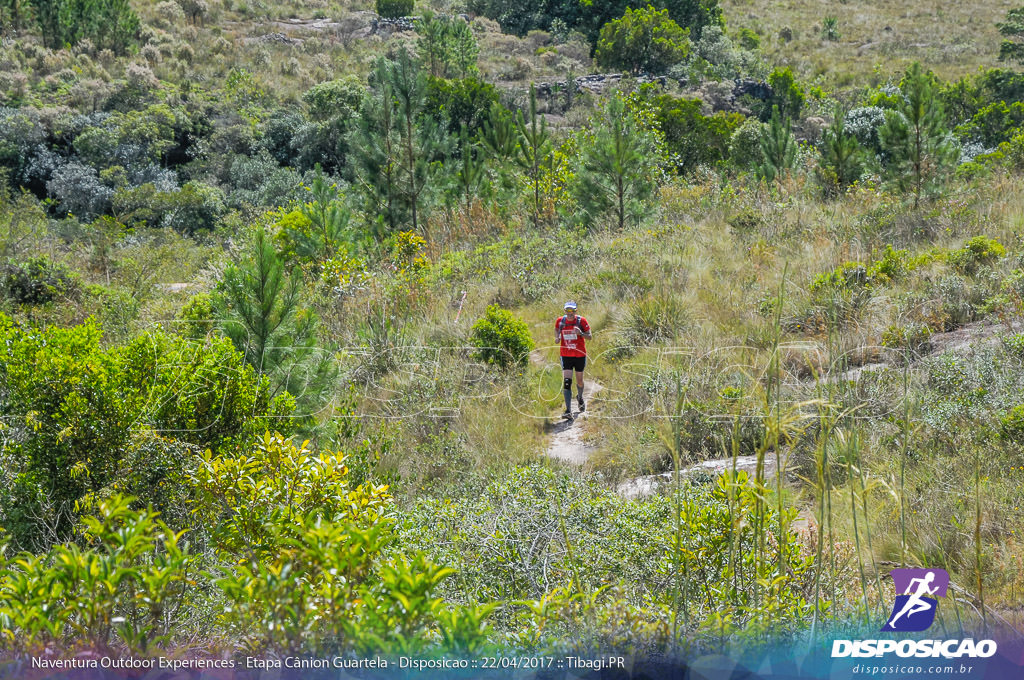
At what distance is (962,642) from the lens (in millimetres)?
1989

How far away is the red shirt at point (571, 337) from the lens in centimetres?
632

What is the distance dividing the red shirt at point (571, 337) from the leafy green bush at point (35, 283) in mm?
6663

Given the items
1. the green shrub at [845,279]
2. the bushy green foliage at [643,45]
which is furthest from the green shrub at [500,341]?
the bushy green foliage at [643,45]

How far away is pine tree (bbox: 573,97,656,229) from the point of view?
10.4 m

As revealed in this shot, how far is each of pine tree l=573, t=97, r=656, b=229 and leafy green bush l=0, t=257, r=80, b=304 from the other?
7.24 meters

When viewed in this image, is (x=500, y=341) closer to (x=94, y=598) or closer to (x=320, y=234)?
(x=320, y=234)

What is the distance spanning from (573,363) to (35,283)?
23.7 ft

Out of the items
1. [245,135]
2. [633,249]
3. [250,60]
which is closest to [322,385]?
[633,249]

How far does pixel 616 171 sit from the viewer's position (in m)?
10.5

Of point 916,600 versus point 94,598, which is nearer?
point 94,598

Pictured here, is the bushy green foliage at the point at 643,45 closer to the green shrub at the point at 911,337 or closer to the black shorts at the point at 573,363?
the green shrub at the point at 911,337

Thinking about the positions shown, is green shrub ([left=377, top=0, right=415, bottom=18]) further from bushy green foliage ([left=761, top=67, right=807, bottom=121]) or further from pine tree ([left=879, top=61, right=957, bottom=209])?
pine tree ([left=879, top=61, right=957, bottom=209])

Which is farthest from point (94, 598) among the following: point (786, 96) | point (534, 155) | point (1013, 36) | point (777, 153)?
point (1013, 36)

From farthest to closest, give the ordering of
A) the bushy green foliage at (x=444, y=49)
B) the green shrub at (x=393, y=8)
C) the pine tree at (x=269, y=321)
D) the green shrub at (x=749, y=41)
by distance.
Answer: the green shrub at (x=393, y=8)
the green shrub at (x=749, y=41)
the bushy green foliage at (x=444, y=49)
the pine tree at (x=269, y=321)
